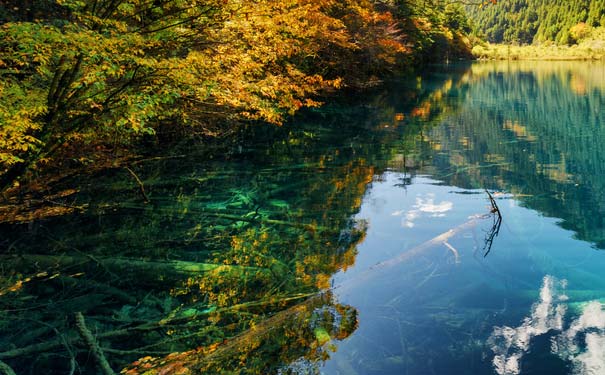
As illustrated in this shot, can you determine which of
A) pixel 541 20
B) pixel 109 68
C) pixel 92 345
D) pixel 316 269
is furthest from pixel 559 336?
pixel 541 20

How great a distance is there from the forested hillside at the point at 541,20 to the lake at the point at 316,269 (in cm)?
11749

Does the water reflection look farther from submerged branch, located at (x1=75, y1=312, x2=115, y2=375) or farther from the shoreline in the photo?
the shoreline

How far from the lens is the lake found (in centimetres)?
542

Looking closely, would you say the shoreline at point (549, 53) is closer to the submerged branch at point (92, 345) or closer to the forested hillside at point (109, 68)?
the forested hillside at point (109, 68)

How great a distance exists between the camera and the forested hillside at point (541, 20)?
386ft

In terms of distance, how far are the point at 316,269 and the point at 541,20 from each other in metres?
181

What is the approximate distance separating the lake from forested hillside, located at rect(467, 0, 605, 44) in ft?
385

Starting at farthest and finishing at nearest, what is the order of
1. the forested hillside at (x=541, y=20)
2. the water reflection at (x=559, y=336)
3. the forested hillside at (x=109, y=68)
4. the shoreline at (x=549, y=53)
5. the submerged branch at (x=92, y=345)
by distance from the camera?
1. the forested hillside at (x=541, y=20)
2. the shoreline at (x=549, y=53)
3. the forested hillside at (x=109, y=68)
4. the water reflection at (x=559, y=336)
5. the submerged branch at (x=92, y=345)

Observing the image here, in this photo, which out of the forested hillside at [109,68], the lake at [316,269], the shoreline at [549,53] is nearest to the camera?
the lake at [316,269]

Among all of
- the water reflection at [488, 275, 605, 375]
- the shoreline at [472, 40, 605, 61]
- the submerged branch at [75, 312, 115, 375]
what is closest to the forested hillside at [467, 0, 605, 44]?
the shoreline at [472, 40, 605, 61]

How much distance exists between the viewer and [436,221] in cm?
961

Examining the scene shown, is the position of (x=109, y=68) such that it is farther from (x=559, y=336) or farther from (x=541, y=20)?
(x=541, y=20)

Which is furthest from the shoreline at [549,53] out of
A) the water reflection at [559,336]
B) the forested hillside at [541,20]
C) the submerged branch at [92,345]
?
the submerged branch at [92,345]

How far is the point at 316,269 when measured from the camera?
24.5 ft
